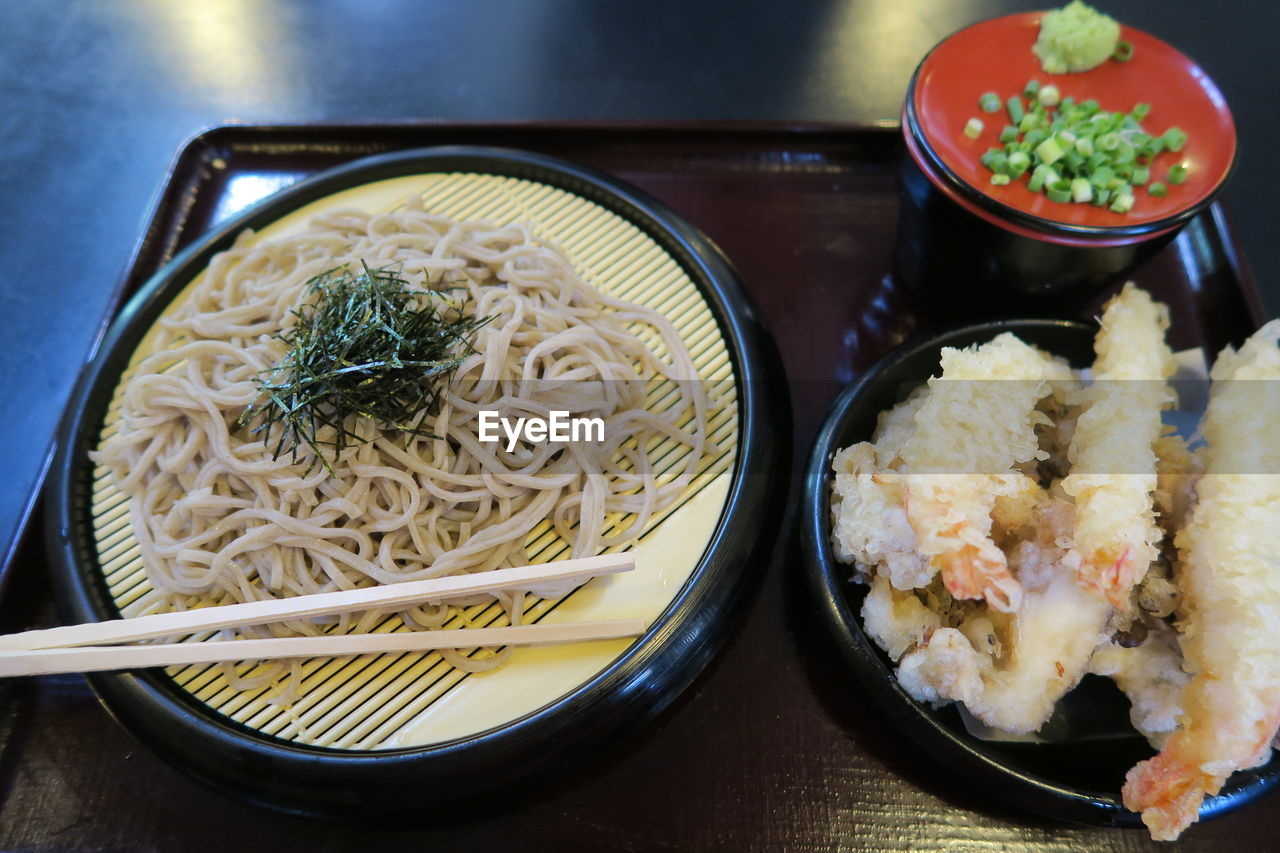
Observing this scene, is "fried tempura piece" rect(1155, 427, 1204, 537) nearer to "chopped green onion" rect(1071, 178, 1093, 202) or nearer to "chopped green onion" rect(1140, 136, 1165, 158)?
"chopped green onion" rect(1071, 178, 1093, 202)

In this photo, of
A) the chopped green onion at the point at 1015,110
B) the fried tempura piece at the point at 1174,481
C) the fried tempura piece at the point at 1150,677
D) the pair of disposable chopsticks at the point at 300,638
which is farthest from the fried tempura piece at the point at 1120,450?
the pair of disposable chopsticks at the point at 300,638

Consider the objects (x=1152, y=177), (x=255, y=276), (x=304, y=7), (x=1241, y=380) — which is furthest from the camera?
(x=304, y=7)

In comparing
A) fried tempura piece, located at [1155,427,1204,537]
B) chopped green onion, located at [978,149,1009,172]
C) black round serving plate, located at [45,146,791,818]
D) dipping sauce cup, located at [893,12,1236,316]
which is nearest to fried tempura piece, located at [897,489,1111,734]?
fried tempura piece, located at [1155,427,1204,537]

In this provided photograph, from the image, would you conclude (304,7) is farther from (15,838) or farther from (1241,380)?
(1241,380)

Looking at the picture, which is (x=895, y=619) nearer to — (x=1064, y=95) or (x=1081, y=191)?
(x=1081, y=191)

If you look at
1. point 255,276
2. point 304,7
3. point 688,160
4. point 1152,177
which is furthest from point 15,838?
point 304,7
